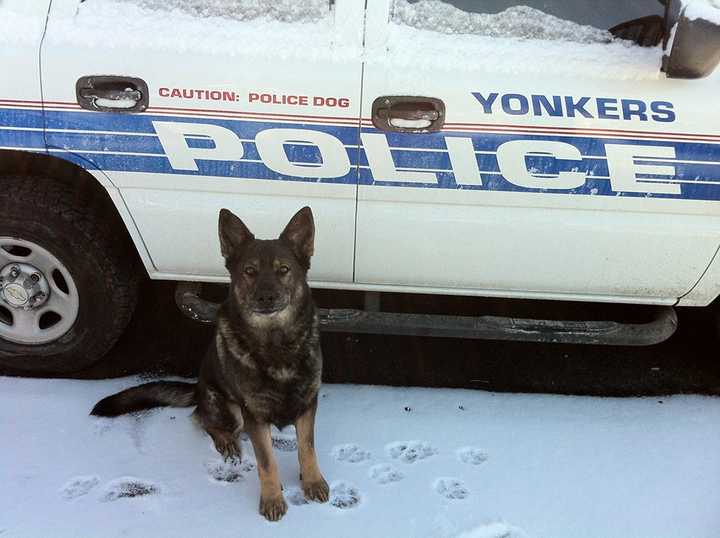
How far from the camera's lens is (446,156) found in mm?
2537

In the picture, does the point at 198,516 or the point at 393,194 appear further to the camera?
the point at 393,194

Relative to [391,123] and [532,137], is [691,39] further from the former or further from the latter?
[391,123]

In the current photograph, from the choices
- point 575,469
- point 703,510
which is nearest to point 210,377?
point 575,469

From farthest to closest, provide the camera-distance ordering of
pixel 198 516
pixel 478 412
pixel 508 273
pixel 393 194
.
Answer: pixel 478 412
pixel 508 273
pixel 393 194
pixel 198 516

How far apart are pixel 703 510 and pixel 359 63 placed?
7.80 feet

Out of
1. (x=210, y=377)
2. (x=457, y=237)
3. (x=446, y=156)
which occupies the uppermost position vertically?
(x=446, y=156)

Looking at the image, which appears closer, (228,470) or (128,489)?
(128,489)

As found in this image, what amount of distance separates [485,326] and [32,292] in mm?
2251

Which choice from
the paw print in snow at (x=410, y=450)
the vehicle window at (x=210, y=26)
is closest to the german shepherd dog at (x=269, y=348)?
the paw print in snow at (x=410, y=450)

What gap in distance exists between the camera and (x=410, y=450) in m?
2.77

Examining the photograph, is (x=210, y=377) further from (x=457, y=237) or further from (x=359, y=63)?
(x=359, y=63)

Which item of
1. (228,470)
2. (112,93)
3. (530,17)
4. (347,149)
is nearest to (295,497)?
(228,470)

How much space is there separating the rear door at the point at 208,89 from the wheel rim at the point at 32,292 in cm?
63

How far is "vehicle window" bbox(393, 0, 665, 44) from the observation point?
2.52m
